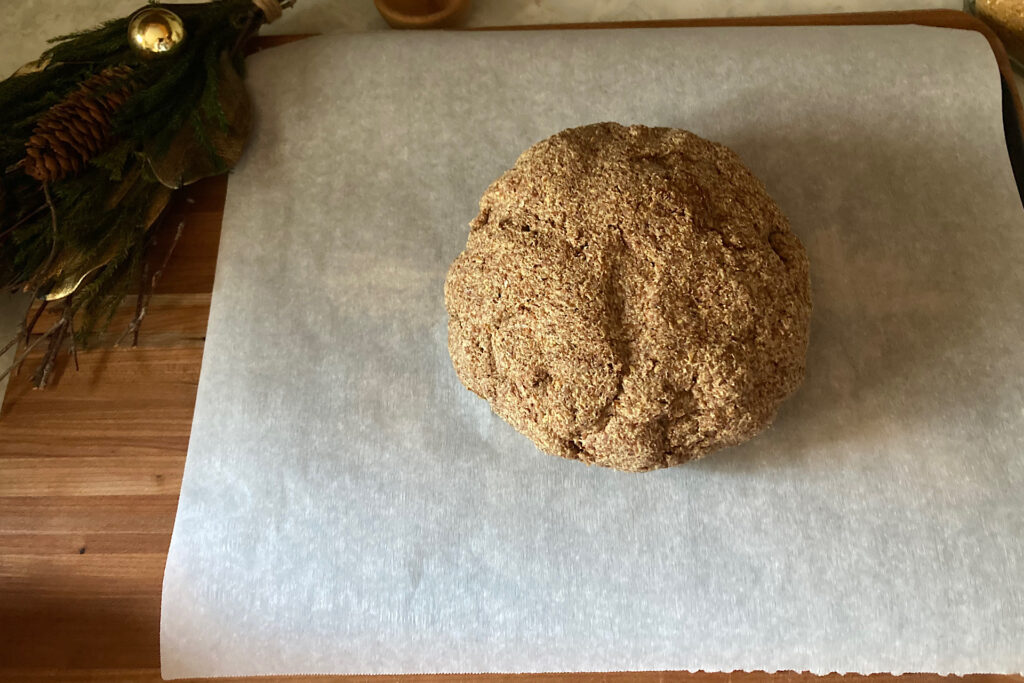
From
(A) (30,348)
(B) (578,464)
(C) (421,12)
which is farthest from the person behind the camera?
(C) (421,12)

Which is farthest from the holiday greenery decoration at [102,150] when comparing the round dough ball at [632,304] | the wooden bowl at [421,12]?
the round dough ball at [632,304]

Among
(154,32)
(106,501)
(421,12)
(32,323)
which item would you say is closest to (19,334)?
(32,323)

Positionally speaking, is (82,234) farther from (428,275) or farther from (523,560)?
(523,560)

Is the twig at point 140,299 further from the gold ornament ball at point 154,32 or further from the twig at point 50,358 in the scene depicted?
the gold ornament ball at point 154,32

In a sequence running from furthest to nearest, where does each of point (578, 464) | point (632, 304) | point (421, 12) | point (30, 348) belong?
point (421, 12)
point (30, 348)
point (578, 464)
point (632, 304)

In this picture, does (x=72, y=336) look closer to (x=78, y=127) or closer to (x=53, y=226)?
(x=53, y=226)

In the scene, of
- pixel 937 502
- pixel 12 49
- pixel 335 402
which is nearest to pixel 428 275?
pixel 335 402
